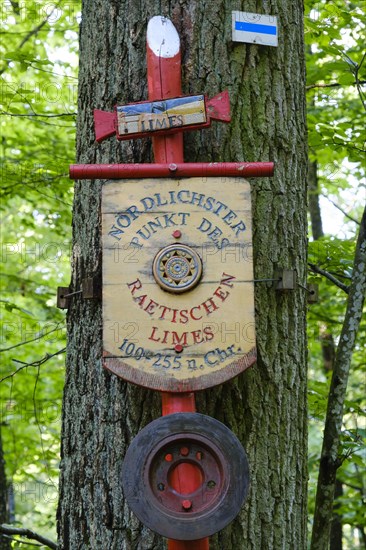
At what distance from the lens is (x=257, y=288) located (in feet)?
8.25

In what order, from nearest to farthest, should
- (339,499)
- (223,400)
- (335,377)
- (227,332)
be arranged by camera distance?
(227,332) → (223,400) → (335,377) → (339,499)

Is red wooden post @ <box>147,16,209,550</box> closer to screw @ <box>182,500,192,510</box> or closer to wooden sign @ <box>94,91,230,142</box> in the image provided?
wooden sign @ <box>94,91,230,142</box>

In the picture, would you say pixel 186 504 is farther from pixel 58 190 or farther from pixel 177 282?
pixel 58 190

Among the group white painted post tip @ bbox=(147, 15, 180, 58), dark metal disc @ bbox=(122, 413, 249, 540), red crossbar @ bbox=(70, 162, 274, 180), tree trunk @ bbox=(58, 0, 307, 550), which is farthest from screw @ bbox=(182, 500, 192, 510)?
white painted post tip @ bbox=(147, 15, 180, 58)

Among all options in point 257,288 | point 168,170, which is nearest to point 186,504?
point 257,288

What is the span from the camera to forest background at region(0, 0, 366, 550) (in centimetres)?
481

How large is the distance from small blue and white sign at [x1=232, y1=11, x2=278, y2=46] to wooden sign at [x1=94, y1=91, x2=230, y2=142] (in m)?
0.34

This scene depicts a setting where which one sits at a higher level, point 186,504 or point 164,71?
point 164,71

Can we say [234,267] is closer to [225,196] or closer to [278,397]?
[225,196]

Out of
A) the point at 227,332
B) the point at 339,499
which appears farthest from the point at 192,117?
the point at 339,499

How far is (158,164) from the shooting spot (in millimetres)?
2363

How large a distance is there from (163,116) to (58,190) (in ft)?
12.3

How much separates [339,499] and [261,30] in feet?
17.0

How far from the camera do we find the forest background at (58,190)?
A: 15.8ft
